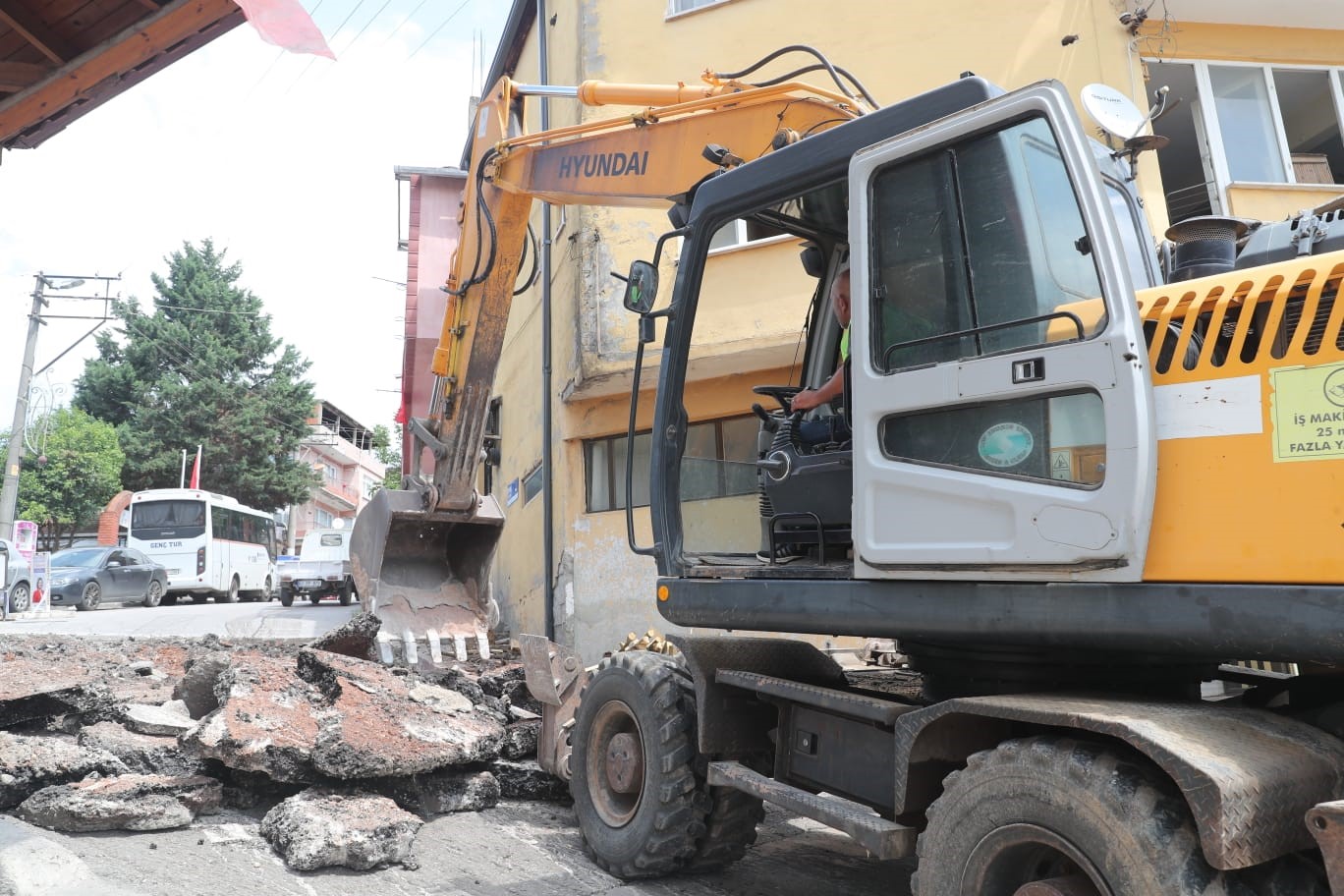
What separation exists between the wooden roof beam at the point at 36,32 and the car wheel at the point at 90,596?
73.2ft

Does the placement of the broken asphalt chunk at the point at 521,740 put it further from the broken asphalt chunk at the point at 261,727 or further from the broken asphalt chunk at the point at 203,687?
the broken asphalt chunk at the point at 203,687

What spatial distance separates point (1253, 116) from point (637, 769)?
33.4 feet

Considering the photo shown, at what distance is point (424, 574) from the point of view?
938 centimetres

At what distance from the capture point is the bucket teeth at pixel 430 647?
8.16 m

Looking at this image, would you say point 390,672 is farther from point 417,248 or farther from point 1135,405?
point 417,248

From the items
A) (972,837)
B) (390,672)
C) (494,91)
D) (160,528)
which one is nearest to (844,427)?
(972,837)

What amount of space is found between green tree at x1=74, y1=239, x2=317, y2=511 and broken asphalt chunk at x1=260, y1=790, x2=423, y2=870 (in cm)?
3831

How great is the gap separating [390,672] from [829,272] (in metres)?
3.84

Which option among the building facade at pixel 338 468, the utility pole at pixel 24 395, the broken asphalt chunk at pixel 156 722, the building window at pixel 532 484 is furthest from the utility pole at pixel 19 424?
the building facade at pixel 338 468

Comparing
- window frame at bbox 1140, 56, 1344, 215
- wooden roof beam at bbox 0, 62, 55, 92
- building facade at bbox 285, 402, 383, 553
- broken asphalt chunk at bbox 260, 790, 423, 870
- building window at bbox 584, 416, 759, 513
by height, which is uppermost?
building facade at bbox 285, 402, 383, 553

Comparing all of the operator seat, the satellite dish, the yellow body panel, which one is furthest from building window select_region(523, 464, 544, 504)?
the yellow body panel

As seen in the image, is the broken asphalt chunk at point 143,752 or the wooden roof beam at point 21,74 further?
the broken asphalt chunk at point 143,752

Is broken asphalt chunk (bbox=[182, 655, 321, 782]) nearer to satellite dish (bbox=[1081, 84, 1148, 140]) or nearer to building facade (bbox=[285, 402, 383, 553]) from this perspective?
satellite dish (bbox=[1081, 84, 1148, 140])

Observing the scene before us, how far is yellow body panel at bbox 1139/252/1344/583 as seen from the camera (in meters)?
2.30
